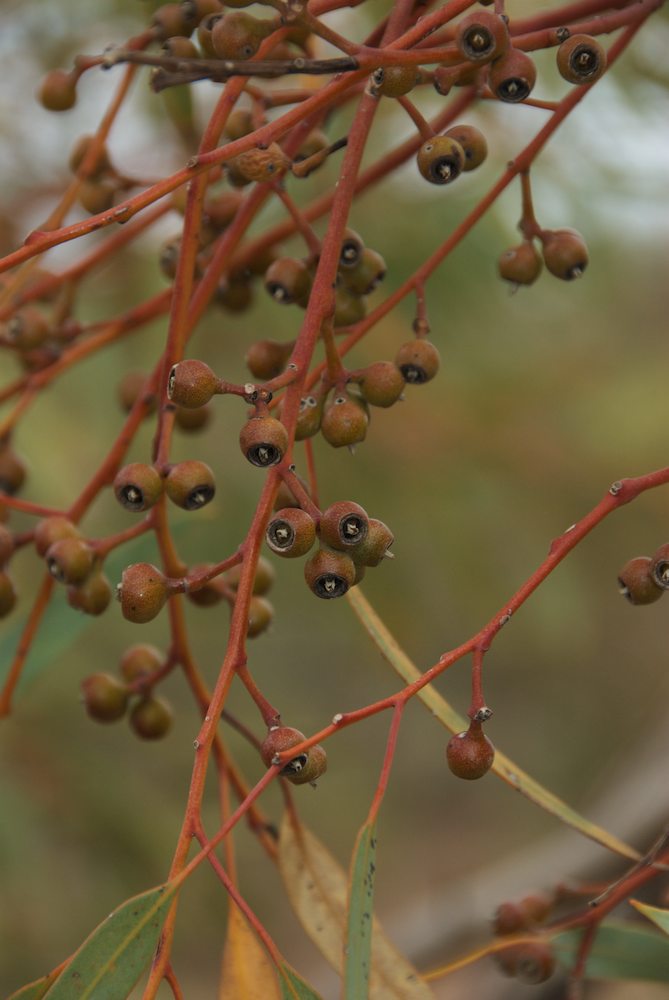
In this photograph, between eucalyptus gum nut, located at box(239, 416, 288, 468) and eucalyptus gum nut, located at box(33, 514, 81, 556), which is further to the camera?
eucalyptus gum nut, located at box(33, 514, 81, 556)

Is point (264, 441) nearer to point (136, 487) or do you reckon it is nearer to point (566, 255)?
point (136, 487)

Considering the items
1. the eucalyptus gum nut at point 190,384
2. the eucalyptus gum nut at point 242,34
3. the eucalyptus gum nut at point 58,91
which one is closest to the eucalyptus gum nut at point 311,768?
the eucalyptus gum nut at point 190,384

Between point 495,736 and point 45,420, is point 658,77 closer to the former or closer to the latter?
point 45,420

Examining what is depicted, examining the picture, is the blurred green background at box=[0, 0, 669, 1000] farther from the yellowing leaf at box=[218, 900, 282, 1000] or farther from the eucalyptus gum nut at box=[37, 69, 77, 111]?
the yellowing leaf at box=[218, 900, 282, 1000]

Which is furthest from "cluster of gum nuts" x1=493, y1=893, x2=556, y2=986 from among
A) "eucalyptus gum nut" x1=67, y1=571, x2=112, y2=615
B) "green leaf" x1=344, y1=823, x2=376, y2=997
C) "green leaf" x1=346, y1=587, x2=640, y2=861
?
"eucalyptus gum nut" x1=67, y1=571, x2=112, y2=615

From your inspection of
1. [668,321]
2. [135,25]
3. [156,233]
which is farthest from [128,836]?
[668,321]
